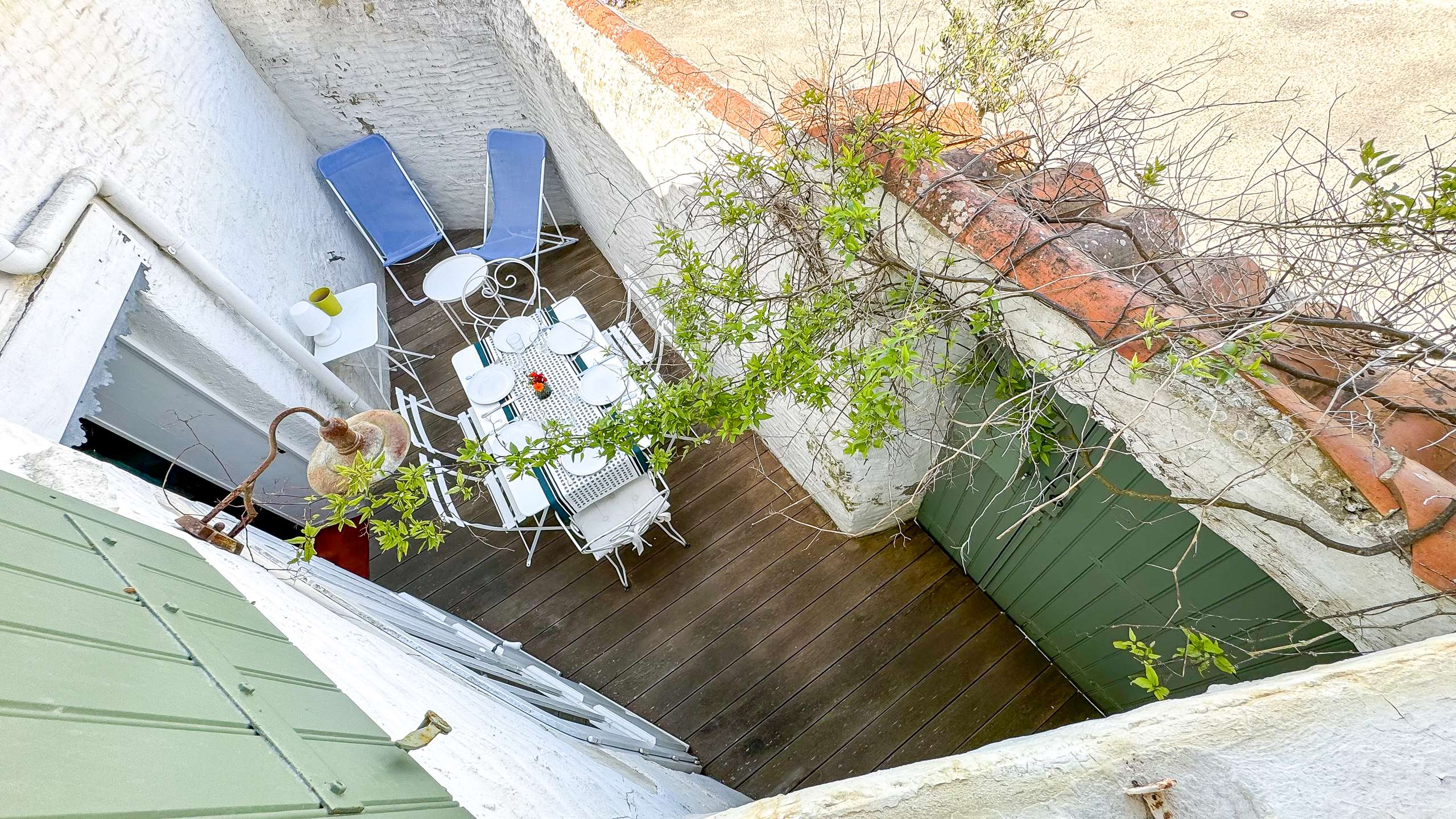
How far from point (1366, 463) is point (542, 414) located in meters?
3.18

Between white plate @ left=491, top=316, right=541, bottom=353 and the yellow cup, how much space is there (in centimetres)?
101

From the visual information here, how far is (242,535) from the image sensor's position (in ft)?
7.25

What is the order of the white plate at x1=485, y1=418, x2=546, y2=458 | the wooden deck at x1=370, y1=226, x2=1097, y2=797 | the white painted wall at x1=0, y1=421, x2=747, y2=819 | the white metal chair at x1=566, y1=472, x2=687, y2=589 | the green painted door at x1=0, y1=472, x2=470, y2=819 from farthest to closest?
the white plate at x1=485, y1=418, x2=546, y2=458 → the white metal chair at x1=566, y1=472, x2=687, y2=589 → the wooden deck at x1=370, y1=226, x2=1097, y2=797 → the white painted wall at x1=0, y1=421, x2=747, y2=819 → the green painted door at x1=0, y1=472, x2=470, y2=819

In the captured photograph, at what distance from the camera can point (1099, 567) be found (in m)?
2.31

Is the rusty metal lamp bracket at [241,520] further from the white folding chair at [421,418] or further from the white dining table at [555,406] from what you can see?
the white folding chair at [421,418]

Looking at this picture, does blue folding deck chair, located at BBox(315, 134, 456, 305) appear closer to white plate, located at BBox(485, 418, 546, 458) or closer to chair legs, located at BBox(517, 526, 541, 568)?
white plate, located at BBox(485, 418, 546, 458)

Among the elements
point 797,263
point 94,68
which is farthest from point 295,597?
point 94,68

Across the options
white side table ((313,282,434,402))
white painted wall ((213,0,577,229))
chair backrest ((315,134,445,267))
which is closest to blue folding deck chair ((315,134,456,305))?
chair backrest ((315,134,445,267))

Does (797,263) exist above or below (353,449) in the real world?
below

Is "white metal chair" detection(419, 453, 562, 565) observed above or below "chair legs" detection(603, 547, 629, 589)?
above

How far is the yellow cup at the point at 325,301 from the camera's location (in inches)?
149

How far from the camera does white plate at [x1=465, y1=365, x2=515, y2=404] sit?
11.5ft

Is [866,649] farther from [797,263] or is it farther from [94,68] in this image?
[94,68]

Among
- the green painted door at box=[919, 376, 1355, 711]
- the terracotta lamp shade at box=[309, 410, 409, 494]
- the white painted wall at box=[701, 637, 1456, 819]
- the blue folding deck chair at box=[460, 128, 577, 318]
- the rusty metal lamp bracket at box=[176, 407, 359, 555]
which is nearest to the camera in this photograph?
the white painted wall at box=[701, 637, 1456, 819]
